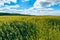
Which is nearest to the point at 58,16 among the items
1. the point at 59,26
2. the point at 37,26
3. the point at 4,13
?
the point at 59,26

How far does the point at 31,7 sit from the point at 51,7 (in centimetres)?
30

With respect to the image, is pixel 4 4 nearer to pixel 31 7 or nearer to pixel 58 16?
pixel 31 7

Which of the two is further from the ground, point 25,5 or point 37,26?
point 25,5

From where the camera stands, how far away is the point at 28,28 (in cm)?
290

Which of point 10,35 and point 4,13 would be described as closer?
point 10,35

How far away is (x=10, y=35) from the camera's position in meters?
2.77

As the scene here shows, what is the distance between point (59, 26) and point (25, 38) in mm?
549

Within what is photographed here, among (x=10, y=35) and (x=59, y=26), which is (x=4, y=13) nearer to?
(x=10, y=35)

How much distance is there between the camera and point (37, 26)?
2.92 m

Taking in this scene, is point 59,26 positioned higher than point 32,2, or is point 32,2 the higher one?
point 32,2

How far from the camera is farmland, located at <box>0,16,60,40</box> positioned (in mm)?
2785

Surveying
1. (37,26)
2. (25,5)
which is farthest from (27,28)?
(25,5)

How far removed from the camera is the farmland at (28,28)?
279 centimetres

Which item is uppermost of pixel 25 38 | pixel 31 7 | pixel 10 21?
pixel 31 7
